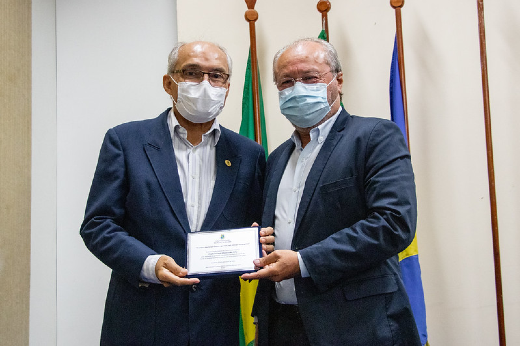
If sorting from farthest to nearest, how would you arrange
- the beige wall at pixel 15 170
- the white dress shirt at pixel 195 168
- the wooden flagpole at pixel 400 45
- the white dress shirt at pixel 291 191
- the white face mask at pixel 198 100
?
the wooden flagpole at pixel 400 45 < the beige wall at pixel 15 170 < the white face mask at pixel 198 100 < the white dress shirt at pixel 195 168 < the white dress shirt at pixel 291 191

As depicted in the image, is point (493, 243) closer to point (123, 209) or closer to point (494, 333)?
point (494, 333)

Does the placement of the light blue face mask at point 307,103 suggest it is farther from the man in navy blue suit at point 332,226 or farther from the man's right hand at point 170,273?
the man's right hand at point 170,273

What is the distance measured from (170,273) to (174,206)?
28 centimetres

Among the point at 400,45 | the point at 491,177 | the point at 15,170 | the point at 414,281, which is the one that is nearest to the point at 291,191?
the point at 414,281

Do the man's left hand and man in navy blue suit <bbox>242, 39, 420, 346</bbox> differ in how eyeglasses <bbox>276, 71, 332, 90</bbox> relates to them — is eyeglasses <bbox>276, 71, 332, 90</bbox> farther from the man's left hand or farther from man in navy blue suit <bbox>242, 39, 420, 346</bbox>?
the man's left hand

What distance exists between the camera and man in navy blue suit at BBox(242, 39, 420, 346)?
4.47ft

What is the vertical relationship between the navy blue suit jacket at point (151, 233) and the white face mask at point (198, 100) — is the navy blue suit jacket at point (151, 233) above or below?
below

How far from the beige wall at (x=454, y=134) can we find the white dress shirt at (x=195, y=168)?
4.69ft

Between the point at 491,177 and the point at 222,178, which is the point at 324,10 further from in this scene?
the point at 222,178

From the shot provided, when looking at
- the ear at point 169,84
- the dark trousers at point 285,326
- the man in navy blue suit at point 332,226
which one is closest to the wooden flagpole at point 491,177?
the man in navy blue suit at point 332,226

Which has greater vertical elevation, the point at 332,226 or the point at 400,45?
the point at 400,45

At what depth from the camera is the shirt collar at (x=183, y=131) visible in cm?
181

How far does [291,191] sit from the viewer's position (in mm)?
1659

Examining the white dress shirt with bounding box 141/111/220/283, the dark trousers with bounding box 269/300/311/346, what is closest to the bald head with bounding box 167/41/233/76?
the white dress shirt with bounding box 141/111/220/283
